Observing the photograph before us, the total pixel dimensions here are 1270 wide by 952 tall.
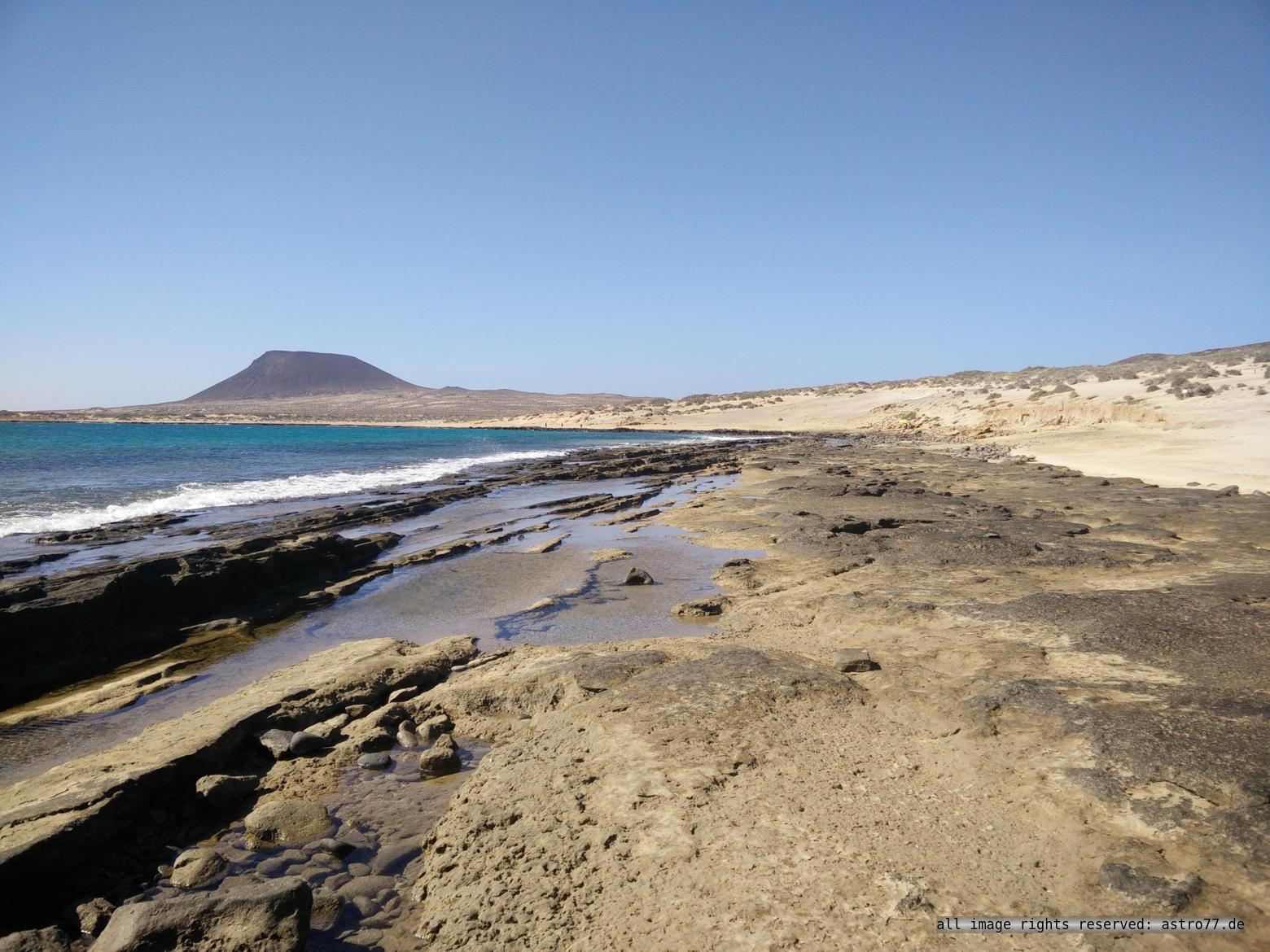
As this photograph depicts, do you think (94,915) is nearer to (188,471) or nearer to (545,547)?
(545,547)

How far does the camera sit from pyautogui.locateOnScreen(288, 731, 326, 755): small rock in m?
5.21

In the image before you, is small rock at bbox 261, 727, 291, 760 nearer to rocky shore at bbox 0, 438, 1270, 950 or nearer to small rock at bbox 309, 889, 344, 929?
rocky shore at bbox 0, 438, 1270, 950

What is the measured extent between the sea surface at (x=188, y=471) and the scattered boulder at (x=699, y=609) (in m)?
16.9

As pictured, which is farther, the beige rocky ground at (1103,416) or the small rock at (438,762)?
the beige rocky ground at (1103,416)

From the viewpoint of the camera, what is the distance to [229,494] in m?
23.7

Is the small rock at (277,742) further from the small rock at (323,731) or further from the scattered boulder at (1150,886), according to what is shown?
the scattered boulder at (1150,886)

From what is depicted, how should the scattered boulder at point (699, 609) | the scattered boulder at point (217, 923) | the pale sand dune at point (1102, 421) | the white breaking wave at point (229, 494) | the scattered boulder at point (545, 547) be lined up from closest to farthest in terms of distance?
1. the scattered boulder at point (217, 923)
2. the scattered boulder at point (699, 609)
3. the scattered boulder at point (545, 547)
4. the white breaking wave at point (229, 494)
5. the pale sand dune at point (1102, 421)

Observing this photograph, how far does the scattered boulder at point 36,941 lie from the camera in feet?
10.2

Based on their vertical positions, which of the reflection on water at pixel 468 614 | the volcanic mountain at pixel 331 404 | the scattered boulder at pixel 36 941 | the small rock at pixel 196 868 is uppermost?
the volcanic mountain at pixel 331 404

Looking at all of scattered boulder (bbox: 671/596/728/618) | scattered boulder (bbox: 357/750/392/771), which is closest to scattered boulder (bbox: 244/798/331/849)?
scattered boulder (bbox: 357/750/392/771)

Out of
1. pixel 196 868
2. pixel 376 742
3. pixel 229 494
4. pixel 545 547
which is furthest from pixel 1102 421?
pixel 229 494

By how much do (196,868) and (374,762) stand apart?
1.27 metres

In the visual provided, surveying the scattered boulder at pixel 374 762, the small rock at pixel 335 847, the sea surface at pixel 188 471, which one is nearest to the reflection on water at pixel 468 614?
the scattered boulder at pixel 374 762

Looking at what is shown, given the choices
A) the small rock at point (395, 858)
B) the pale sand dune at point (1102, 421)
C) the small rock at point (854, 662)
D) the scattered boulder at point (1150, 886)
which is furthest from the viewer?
the pale sand dune at point (1102, 421)
